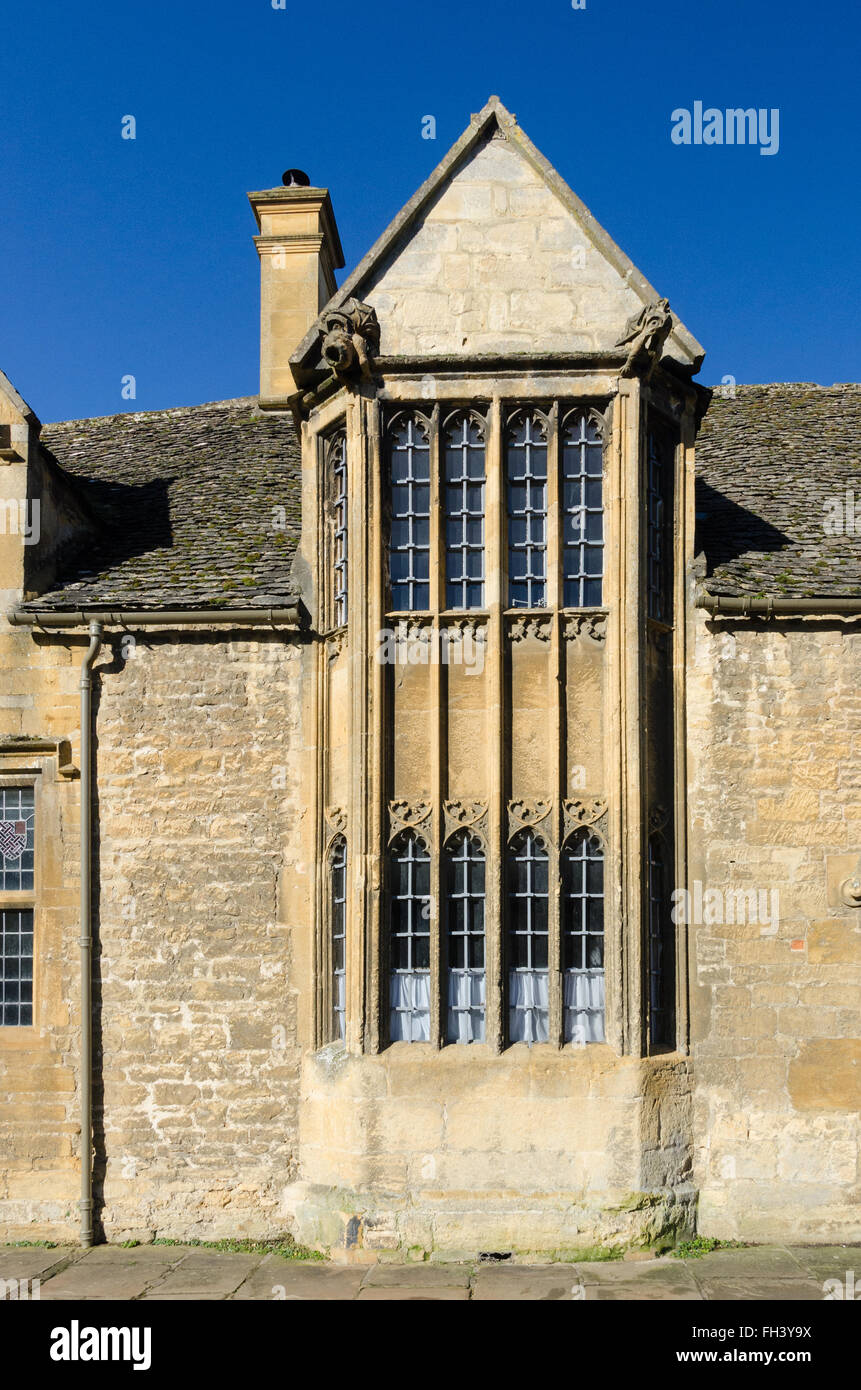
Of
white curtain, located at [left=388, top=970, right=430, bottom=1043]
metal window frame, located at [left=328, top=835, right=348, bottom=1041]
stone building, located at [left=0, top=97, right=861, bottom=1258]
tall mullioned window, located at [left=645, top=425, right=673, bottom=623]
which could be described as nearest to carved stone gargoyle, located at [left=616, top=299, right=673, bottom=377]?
stone building, located at [left=0, top=97, right=861, bottom=1258]

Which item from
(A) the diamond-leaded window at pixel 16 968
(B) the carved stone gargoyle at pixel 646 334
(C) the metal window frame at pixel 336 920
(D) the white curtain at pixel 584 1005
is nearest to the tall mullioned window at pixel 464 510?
(B) the carved stone gargoyle at pixel 646 334

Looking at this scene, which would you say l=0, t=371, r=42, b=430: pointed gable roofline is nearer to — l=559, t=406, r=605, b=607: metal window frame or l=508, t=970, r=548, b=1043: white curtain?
l=559, t=406, r=605, b=607: metal window frame

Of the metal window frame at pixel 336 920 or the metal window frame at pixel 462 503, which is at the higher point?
the metal window frame at pixel 462 503

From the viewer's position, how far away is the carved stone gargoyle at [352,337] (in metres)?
12.7

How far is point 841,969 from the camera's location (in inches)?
509

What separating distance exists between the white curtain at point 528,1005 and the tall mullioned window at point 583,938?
0.63 ft

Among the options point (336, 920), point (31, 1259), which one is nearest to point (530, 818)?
point (336, 920)

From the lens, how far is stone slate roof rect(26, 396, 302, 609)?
14.1m

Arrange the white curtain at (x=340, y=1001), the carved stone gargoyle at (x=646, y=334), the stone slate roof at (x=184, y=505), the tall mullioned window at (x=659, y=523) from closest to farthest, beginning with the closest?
1. the carved stone gargoyle at (x=646, y=334)
2. the white curtain at (x=340, y=1001)
3. the tall mullioned window at (x=659, y=523)
4. the stone slate roof at (x=184, y=505)

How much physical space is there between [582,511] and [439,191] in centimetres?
336

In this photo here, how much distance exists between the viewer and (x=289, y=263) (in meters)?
20.2

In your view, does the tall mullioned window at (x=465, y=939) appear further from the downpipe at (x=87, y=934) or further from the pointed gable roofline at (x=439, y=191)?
the pointed gable roofline at (x=439, y=191)

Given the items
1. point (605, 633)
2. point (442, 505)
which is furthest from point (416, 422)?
point (605, 633)

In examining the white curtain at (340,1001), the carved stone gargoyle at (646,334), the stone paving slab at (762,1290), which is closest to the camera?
the stone paving slab at (762,1290)
